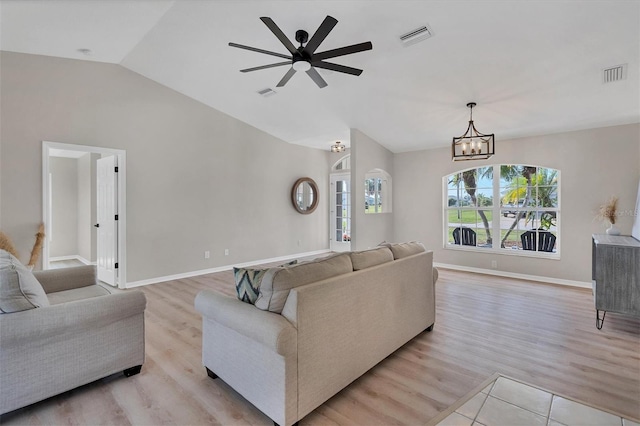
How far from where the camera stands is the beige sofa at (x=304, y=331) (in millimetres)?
1787

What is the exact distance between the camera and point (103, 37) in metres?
3.91

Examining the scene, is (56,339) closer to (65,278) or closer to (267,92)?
(65,278)

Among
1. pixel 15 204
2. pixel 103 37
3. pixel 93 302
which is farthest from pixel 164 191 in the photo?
pixel 93 302

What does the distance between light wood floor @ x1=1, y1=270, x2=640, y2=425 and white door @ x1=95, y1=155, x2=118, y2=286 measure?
1.70m

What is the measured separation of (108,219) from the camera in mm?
5047

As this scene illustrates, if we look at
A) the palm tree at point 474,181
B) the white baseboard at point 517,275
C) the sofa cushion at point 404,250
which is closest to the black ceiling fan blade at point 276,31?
the sofa cushion at point 404,250

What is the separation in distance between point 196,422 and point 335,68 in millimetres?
3102

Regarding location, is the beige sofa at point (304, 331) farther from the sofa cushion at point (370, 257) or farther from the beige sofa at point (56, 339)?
the beige sofa at point (56, 339)

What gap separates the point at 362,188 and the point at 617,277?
12.6ft

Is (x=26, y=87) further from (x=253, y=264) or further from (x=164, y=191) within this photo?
(x=253, y=264)

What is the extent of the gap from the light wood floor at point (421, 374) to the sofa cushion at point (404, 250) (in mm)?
840

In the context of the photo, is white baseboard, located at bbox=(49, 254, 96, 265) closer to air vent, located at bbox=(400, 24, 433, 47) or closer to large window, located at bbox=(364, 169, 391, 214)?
large window, located at bbox=(364, 169, 391, 214)

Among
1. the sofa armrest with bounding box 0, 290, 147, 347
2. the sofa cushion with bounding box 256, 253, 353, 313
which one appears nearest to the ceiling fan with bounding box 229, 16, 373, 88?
the sofa cushion with bounding box 256, 253, 353, 313

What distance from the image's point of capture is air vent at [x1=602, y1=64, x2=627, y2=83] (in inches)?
133
